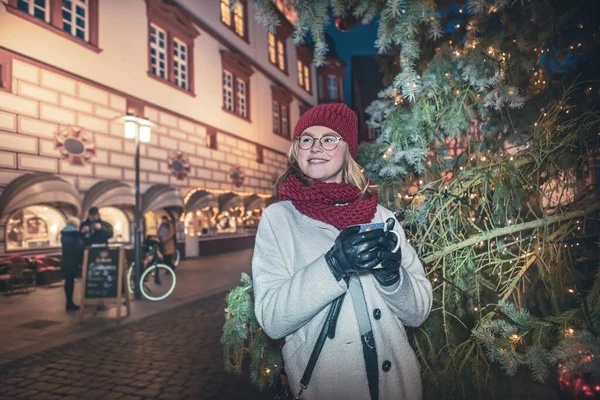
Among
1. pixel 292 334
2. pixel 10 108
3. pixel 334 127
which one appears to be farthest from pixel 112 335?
pixel 10 108

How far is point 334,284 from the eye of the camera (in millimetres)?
1393

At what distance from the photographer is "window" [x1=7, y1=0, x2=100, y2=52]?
361 inches

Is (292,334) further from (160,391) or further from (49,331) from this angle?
(49,331)

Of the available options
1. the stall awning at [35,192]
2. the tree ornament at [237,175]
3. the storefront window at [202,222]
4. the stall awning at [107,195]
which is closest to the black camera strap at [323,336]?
the stall awning at [35,192]

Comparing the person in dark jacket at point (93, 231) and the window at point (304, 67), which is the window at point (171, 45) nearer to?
the person in dark jacket at point (93, 231)

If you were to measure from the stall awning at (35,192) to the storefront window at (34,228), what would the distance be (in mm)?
822

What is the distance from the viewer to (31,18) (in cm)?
906

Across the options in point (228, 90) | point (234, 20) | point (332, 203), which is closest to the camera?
point (332, 203)

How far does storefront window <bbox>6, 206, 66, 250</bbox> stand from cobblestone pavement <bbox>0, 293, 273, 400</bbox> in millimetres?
5999

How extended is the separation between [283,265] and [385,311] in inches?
20.7

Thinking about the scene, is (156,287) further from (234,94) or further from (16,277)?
(234,94)

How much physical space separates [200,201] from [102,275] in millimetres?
8684

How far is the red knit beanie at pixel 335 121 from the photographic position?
188 centimetres

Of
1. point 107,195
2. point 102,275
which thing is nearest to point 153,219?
point 107,195
